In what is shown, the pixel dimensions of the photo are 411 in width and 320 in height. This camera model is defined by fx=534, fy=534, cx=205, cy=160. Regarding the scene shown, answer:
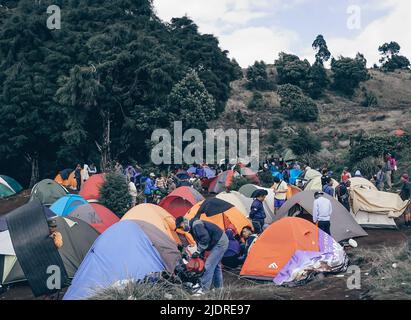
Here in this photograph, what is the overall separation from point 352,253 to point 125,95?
17.5 meters

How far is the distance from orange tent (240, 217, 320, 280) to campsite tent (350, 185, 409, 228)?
4818mm

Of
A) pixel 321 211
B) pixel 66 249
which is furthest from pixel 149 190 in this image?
pixel 321 211

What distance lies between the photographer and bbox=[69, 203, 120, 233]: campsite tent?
1257 cm

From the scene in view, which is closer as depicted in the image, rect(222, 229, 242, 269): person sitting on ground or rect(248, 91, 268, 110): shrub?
rect(222, 229, 242, 269): person sitting on ground

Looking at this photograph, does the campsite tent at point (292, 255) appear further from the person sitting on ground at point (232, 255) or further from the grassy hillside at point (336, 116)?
the grassy hillside at point (336, 116)

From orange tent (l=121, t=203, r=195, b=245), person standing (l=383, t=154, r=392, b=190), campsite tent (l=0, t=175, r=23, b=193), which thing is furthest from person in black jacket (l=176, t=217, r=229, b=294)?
campsite tent (l=0, t=175, r=23, b=193)

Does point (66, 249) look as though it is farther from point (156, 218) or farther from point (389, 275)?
point (389, 275)

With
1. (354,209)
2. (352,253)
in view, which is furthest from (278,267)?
(354,209)

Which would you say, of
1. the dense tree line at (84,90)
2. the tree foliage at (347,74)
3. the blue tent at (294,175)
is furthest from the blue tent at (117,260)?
the tree foliage at (347,74)

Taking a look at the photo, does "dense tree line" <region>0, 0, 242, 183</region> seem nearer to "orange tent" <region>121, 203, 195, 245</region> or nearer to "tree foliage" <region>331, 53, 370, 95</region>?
"orange tent" <region>121, 203, 195, 245</region>

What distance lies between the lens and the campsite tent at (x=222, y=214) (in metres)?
11.2

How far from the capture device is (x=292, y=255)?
30.0 feet

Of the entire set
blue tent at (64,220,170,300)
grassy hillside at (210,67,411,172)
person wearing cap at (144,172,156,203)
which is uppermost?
grassy hillside at (210,67,411,172)

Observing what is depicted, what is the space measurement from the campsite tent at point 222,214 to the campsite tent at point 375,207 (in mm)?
3597
